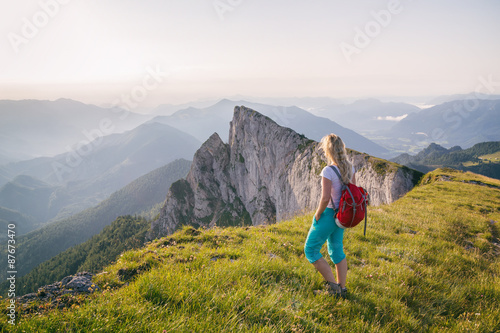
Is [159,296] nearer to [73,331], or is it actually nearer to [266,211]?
[73,331]

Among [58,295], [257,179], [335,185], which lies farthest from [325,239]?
[257,179]

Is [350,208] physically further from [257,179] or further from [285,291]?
[257,179]

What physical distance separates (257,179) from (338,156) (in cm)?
10602

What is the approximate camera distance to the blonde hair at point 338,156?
17.8 feet

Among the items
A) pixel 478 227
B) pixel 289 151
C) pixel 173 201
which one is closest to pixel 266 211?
pixel 289 151

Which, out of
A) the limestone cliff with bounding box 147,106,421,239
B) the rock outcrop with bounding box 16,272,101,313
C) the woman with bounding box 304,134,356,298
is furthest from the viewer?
the limestone cliff with bounding box 147,106,421,239

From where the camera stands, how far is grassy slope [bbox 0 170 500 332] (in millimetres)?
3281

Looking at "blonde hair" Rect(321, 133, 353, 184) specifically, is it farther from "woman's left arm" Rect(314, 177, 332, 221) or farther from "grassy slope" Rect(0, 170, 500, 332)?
"grassy slope" Rect(0, 170, 500, 332)

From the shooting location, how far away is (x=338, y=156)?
557cm

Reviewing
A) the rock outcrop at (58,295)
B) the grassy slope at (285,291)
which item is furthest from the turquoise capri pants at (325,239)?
the rock outcrop at (58,295)

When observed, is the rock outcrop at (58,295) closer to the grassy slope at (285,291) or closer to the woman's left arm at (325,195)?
the grassy slope at (285,291)

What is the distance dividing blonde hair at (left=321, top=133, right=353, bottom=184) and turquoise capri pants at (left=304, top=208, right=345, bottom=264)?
0.94 meters

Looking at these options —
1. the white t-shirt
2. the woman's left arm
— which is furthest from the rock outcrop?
the white t-shirt

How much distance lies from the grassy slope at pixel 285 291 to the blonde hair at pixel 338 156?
8.31 feet
